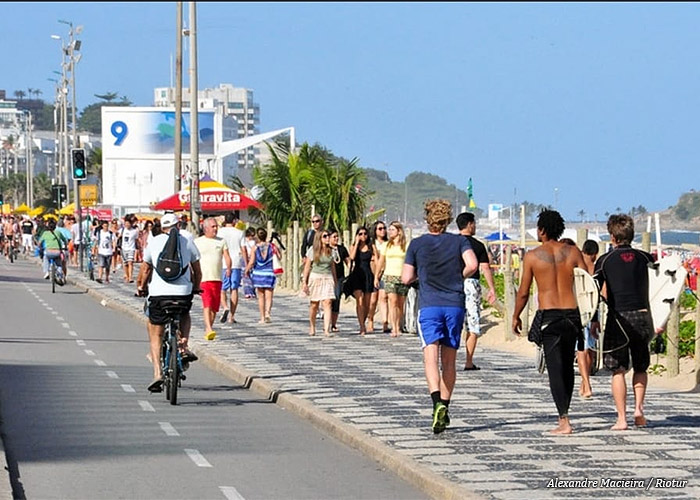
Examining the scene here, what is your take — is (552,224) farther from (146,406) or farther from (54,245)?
(54,245)

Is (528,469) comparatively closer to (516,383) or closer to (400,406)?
(400,406)

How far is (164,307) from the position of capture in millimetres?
15938

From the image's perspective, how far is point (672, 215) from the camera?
64.7 metres

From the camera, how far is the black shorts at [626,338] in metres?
12.8

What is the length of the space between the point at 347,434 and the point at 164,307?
12.7 feet

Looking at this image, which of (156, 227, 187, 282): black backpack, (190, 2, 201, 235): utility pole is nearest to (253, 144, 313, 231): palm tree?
(190, 2, 201, 235): utility pole

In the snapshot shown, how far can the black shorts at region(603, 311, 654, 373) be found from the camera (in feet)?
42.1

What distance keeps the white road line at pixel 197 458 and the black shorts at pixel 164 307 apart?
3.92 metres

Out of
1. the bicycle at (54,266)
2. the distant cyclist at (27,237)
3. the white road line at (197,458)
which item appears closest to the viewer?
the white road line at (197,458)

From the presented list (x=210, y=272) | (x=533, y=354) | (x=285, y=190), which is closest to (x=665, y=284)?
(x=533, y=354)

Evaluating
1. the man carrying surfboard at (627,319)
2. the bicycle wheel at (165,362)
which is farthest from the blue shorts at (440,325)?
the bicycle wheel at (165,362)

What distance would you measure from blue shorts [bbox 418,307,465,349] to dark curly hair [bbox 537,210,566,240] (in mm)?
976

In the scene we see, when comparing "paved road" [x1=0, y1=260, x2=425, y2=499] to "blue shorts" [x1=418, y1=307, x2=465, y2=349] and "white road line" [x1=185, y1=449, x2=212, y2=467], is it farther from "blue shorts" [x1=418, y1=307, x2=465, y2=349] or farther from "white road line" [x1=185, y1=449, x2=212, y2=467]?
"blue shorts" [x1=418, y1=307, x2=465, y2=349]

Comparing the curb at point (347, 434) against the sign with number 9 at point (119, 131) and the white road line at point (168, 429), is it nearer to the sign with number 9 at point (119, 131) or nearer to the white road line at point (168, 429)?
the white road line at point (168, 429)
